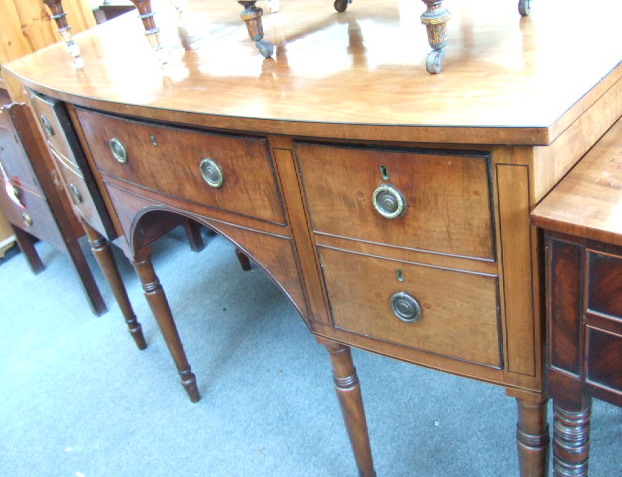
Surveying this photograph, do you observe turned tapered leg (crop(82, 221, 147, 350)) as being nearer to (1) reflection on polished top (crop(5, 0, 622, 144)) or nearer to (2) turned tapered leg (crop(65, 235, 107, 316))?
(2) turned tapered leg (crop(65, 235, 107, 316))

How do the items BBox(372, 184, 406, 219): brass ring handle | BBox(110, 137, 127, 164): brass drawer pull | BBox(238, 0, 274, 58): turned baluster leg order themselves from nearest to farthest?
BBox(372, 184, 406, 219): brass ring handle < BBox(238, 0, 274, 58): turned baluster leg < BBox(110, 137, 127, 164): brass drawer pull

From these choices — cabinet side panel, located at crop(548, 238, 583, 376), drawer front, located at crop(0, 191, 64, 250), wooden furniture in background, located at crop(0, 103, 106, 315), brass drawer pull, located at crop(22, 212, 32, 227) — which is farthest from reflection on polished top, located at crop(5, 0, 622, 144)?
brass drawer pull, located at crop(22, 212, 32, 227)

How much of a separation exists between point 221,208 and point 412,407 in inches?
27.1

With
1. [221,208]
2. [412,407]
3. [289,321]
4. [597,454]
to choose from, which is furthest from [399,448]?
[221,208]

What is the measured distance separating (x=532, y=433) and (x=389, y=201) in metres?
0.36

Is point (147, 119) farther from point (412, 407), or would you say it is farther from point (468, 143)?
point (412, 407)

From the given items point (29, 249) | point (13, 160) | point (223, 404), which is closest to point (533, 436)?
point (223, 404)

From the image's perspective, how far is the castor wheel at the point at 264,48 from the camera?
993mm

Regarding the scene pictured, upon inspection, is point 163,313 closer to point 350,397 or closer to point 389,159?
point 350,397

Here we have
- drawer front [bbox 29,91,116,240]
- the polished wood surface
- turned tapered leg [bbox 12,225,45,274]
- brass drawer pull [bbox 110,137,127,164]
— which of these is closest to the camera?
the polished wood surface

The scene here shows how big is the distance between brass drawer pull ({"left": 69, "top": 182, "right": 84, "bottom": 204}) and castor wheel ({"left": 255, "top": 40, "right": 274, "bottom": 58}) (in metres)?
0.58

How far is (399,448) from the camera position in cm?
129

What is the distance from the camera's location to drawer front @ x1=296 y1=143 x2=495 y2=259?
0.67 m

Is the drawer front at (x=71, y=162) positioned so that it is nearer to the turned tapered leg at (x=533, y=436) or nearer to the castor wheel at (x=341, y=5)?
the castor wheel at (x=341, y=5)
